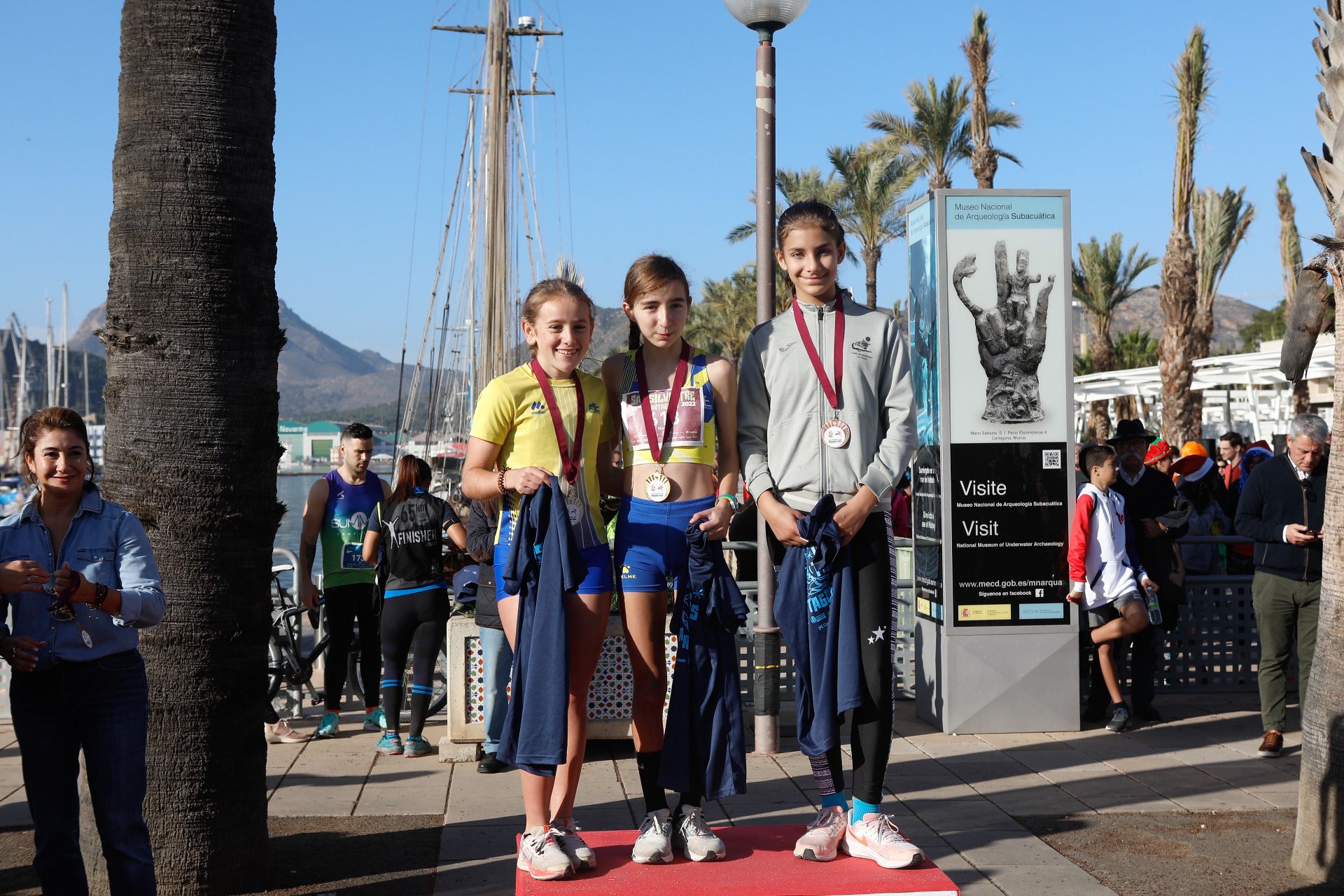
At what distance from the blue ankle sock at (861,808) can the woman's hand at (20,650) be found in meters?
2.67

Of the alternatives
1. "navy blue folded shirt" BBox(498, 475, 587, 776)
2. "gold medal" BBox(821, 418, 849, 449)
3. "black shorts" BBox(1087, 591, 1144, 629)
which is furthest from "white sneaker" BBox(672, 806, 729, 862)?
"black shorts" BBox(1087, 591, 1144, 629)

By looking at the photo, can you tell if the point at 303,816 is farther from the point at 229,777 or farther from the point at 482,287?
the point at 482,287

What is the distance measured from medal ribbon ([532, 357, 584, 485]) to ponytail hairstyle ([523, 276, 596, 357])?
0.54 ft

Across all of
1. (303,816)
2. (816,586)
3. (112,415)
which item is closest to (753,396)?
(816,586)

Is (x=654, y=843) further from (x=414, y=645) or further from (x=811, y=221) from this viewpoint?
(x=414, y=645)

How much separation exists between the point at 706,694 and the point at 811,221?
1669 millimetres

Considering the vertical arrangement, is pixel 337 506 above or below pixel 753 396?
below

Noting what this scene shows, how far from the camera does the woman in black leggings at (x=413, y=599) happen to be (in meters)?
7.90

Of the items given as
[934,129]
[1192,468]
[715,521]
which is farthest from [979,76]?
[715,521]

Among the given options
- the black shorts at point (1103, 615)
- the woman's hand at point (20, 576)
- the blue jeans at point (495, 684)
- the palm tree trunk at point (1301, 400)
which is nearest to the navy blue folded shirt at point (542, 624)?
the woman's hand at point (20, 576)

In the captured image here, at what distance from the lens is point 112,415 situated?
4.90 metres

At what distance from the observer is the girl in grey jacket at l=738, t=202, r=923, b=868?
14.6 feet

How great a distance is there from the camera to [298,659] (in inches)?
355

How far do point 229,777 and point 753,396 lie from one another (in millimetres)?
2421
